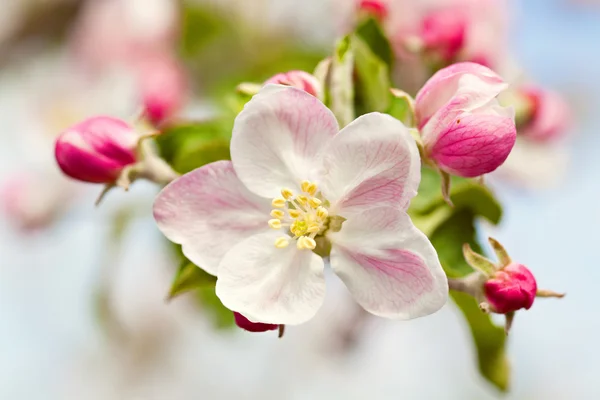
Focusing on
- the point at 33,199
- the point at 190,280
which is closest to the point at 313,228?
the point at 190,280

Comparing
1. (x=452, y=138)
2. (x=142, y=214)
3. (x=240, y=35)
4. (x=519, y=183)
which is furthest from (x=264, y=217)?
(x=240, y=35)

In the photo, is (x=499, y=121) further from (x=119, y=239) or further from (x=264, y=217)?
(x=119, y=239)

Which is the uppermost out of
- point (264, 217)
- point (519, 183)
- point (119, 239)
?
point (264, 217)

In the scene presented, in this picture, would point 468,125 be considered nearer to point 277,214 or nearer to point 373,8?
point 277,214

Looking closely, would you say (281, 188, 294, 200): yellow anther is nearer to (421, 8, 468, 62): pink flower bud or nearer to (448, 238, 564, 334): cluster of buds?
(448, 238, 564, 334): cluster of buds

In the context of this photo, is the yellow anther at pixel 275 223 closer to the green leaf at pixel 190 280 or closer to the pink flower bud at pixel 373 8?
the green leaf at pixel 190 280

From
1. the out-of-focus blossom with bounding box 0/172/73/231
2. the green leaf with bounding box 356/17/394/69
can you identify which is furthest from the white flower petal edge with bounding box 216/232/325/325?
the out-of-focus blossom with bounding box 0/172/73/231
